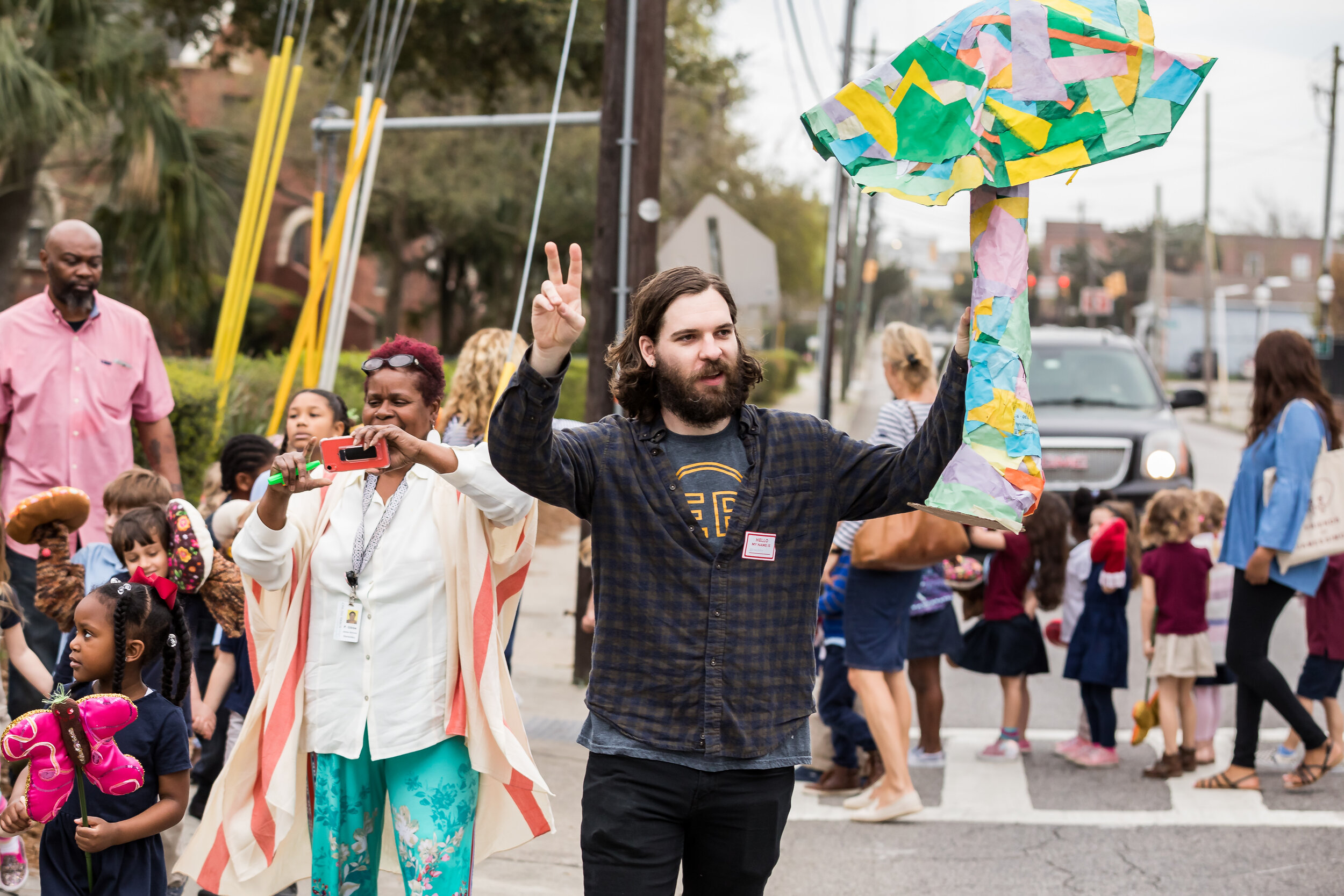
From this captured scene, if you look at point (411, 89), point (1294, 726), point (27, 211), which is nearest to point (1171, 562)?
point (1294, 726)

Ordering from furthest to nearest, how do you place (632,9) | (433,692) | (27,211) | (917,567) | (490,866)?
(27,211) → (632,9) → (917,567) → (490,866) → (433,692)

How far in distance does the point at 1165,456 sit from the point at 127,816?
8.79 meters

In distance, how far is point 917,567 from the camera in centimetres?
564

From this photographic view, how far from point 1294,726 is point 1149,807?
76 centimetres

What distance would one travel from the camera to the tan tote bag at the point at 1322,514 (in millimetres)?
5844

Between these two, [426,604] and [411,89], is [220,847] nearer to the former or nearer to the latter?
[426,604]

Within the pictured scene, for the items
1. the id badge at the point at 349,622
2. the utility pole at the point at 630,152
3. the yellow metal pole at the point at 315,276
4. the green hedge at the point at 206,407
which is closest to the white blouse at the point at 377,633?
the id badge at the point at 349,622

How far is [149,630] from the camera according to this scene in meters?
3.37

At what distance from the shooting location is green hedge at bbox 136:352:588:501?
27.6 feet

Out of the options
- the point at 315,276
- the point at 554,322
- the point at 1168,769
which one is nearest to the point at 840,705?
the point at 1168,769

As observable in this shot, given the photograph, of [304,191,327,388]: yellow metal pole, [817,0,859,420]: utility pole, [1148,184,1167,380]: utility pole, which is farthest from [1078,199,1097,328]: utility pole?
[304,191,327,388]: yellow metal pole

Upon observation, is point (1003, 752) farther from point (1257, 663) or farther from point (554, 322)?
point (554, 322)

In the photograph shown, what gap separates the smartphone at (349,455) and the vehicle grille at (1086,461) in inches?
332

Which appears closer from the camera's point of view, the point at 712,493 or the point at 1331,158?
the point at 712,493
